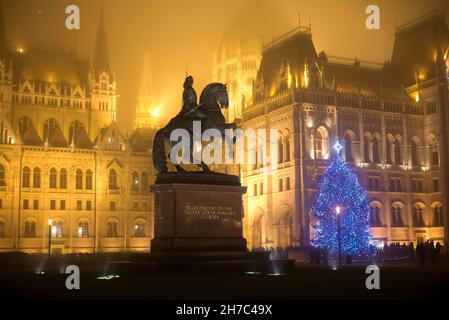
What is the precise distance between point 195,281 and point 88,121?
272ft

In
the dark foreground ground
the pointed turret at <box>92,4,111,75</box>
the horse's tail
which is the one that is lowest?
the dark foreground ground

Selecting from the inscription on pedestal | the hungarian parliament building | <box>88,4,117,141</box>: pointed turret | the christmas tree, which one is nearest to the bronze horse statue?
the inscription on pedestal

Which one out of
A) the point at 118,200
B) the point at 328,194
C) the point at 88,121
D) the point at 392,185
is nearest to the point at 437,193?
the point at 392,185

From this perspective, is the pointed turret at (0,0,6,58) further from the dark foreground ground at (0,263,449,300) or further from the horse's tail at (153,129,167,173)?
the dark foreground ground at (0,263,449,300)

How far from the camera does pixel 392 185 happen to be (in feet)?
258

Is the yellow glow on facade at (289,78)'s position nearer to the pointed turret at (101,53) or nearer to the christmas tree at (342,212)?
the christmas tree at (342,212)

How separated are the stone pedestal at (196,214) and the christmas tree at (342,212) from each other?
2619cm

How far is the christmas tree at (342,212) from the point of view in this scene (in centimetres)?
5194

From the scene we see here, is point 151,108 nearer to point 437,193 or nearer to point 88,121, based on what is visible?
point 88,121

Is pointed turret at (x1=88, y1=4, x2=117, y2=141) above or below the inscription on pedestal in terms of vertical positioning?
above

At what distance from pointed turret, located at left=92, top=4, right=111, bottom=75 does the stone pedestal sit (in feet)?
261

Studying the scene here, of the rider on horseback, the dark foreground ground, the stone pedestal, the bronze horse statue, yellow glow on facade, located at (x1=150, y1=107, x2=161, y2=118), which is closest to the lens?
the dark foreground ground

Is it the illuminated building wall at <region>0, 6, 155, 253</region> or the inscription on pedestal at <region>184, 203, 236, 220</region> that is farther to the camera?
the illuminated building wall at <region>0, 6, 155, 253</region>

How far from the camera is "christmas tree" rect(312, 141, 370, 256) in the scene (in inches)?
2045
